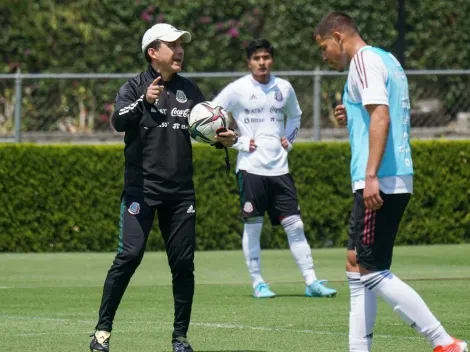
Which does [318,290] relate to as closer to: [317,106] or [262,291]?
[262,291]

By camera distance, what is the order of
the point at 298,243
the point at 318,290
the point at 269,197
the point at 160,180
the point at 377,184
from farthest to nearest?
the point at 269,197, the point at 298,243, the point at 318,290, the point at 160,180, the point at 377,184

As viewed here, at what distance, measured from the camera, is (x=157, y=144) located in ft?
28.1

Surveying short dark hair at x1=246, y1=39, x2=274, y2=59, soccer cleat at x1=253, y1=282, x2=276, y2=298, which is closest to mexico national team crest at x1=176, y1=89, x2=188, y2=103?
soccer cleat at x1=253, y1=282, x2=276, y2=298

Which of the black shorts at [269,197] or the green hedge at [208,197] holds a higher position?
the black shorts at [269,197]

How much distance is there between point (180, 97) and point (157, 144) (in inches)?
15.2

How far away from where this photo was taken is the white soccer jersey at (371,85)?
24.0ft

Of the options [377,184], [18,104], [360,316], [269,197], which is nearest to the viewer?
[377,184]

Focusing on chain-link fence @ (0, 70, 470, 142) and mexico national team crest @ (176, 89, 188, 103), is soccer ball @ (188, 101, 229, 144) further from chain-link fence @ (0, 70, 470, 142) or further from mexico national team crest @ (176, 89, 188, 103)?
chain-link fence @ (0, 70, 470, 142)

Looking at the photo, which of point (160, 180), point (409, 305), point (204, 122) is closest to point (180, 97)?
point (204, 122)

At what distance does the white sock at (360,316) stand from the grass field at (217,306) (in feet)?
3.06

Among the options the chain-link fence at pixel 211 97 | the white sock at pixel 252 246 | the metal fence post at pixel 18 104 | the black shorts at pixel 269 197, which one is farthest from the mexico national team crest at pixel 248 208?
the metal fence post at pixel 18 104

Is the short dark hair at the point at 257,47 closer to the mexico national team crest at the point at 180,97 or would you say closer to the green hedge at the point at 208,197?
the mexico national team crest at the point at 180,97

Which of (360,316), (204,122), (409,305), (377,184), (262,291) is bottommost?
(262,291)

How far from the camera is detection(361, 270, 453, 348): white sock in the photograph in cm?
732
